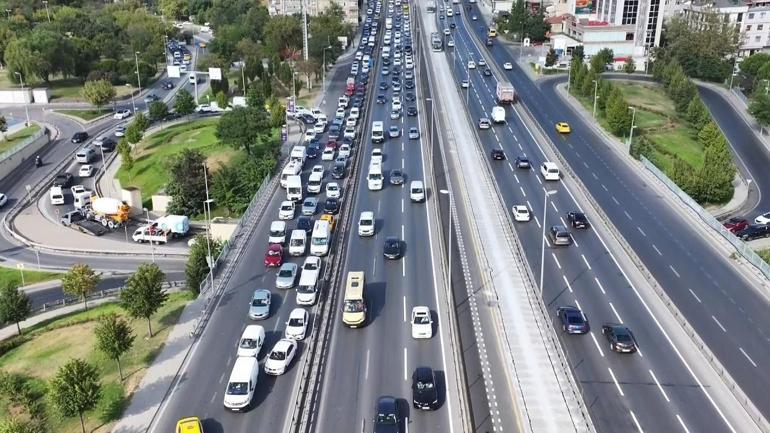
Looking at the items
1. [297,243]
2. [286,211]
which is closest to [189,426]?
[297,243]

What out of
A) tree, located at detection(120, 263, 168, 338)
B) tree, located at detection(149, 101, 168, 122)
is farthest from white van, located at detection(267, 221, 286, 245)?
tree, located at detection(149, 101, 168, 122)

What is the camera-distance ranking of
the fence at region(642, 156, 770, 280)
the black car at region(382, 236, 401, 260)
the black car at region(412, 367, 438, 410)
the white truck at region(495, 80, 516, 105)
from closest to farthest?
1. the black car at region(412, 367, 438, 410)
2. the fence at region(642, 156, 770, 280)
3. the black car at region(382, 236, 401, 260)
4. the white truck at region(495, 80, 516, 105)

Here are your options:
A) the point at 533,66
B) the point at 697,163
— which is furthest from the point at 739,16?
the point at 697,163

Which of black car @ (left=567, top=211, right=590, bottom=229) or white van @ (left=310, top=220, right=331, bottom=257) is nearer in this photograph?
white van @ (left=310, top=220, right=331, bottom=257)

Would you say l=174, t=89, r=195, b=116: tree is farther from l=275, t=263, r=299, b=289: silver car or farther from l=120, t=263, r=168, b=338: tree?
l=120, t=263, r=168, b=338: tree

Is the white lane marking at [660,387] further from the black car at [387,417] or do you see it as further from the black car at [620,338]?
the black car at [387,417]

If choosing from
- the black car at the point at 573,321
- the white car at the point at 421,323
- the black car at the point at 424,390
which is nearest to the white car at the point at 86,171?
the white car at the point at 421,323

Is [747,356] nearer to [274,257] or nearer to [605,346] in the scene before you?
[605,346]
